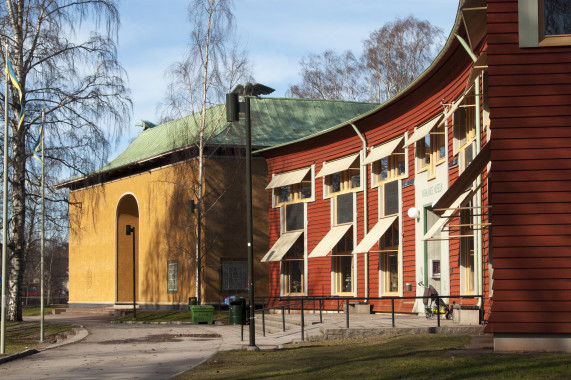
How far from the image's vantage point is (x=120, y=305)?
48844mm

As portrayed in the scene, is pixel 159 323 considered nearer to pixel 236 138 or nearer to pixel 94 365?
pixel 236 138

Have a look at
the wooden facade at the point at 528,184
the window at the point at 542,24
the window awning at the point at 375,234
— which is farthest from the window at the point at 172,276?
the window at the point at 542,24

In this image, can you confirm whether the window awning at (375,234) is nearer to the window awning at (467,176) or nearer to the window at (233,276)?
the window at (233,276)

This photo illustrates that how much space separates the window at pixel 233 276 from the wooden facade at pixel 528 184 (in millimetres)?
27303

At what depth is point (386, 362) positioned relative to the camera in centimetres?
1400

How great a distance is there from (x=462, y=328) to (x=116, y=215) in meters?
33.2

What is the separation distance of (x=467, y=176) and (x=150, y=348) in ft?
30.0

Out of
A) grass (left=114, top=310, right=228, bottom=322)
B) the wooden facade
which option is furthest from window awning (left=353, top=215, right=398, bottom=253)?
the wooden facade

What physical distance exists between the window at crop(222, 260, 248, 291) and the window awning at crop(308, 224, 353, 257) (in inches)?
298

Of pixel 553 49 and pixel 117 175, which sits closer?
pixel 553 49

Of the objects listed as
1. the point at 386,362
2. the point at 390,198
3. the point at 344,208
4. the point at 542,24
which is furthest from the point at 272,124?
the point at 386,362

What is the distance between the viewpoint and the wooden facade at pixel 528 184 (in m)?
14.0

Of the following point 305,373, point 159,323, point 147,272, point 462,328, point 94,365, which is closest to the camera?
point 305,373

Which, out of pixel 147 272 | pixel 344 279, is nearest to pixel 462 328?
pixel 344 279
